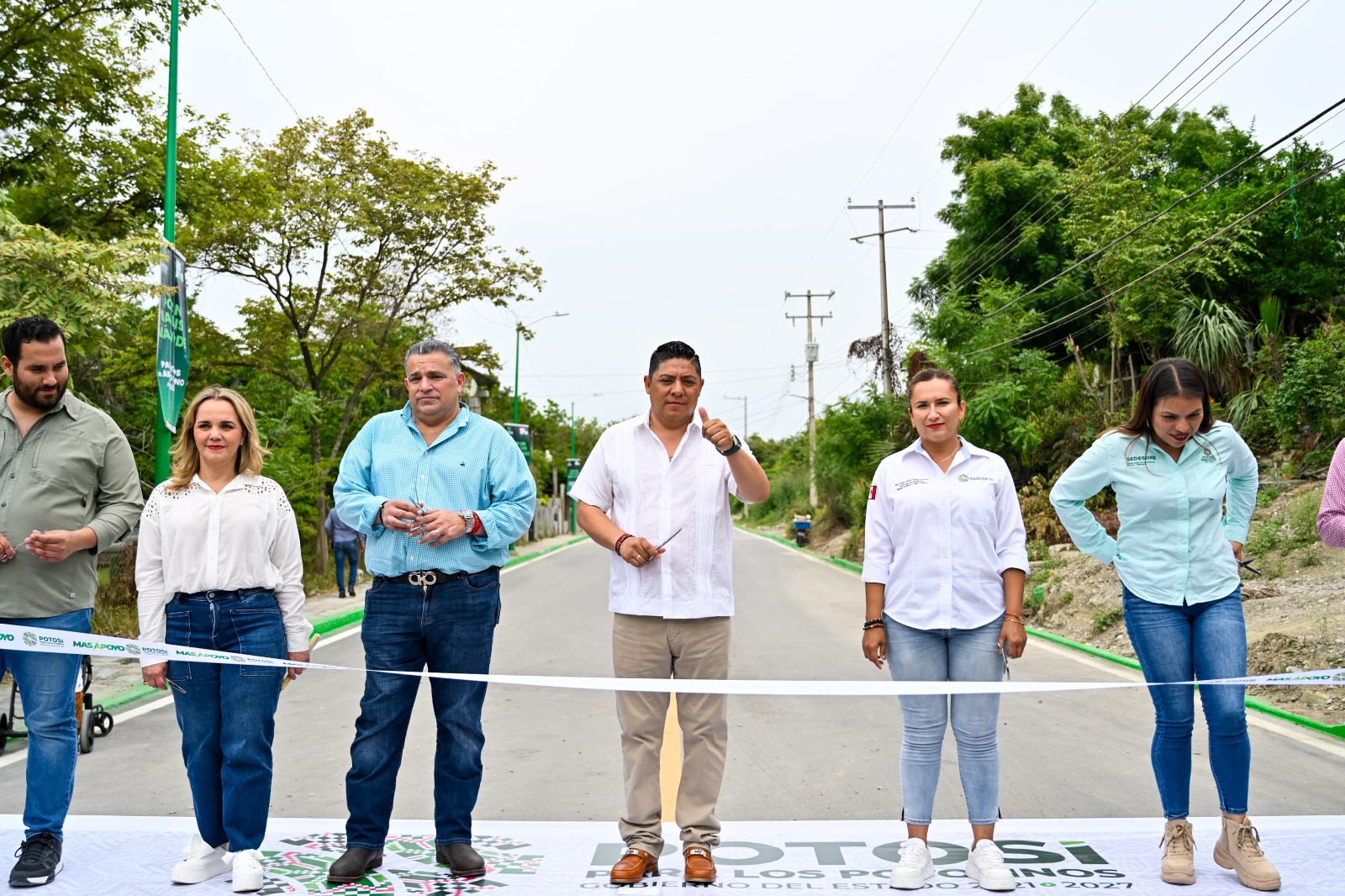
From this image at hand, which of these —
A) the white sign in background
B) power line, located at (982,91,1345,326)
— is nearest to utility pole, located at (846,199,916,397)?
power line, located at (982,91,1345,326)

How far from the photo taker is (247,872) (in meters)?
4.12

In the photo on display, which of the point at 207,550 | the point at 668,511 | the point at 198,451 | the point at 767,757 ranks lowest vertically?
the point at 767,757

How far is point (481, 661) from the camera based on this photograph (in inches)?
178

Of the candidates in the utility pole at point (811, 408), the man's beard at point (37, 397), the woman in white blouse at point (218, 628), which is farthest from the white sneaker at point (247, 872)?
the utility pole at point (811, 408)

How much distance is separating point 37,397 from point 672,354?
255cm

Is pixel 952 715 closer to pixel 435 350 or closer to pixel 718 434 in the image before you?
pixel 718 434

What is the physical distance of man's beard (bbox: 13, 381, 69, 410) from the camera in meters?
4.53

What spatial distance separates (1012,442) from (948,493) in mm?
18270

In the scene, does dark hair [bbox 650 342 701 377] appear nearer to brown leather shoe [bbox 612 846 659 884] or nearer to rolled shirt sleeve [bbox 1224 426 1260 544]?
brown leather shoe [bbox 612 846 659 884]

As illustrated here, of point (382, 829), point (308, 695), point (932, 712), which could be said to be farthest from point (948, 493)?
point (308, 695)

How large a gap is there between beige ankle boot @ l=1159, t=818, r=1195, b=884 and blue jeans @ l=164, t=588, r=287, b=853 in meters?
3.39

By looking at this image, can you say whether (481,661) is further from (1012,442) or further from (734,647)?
(1012,442)

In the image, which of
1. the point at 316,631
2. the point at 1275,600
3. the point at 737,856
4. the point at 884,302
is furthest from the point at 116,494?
the point at 884,302

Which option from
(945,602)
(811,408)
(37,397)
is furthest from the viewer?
(811,408)
